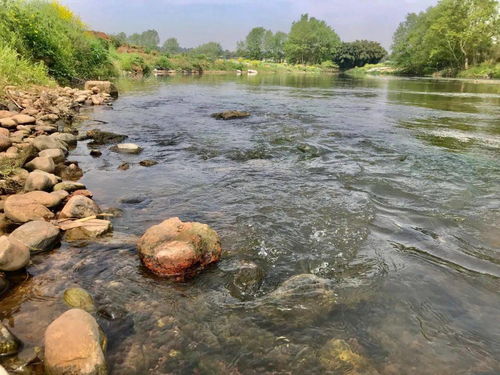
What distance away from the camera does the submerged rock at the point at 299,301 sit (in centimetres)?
271

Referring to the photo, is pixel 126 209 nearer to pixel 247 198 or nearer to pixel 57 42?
pixel 247 198

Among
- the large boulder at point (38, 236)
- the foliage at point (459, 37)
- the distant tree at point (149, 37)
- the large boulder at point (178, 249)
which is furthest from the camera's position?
the distant tree at point (149, 37)

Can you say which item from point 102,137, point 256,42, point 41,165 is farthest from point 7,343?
point 256,42

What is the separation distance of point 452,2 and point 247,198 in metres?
62.5

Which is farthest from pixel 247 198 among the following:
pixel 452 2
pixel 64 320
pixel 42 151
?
pixel 452 2

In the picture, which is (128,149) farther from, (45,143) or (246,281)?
(246,281)

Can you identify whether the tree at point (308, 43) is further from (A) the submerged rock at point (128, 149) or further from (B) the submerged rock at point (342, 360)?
(B) the submerged rock at point (342, 360)

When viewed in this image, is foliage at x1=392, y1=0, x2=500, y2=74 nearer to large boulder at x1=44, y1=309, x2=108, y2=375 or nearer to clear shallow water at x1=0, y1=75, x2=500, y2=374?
clear shallow water at x1=0, y1=75, x2=500, y2=374

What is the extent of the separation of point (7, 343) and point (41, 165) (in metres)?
3.97

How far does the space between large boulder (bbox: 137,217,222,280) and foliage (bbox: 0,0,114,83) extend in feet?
46.6

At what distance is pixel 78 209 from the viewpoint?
4105mm

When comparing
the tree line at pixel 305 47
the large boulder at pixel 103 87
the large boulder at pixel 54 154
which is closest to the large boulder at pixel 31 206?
the large boulder at pixel 54 154

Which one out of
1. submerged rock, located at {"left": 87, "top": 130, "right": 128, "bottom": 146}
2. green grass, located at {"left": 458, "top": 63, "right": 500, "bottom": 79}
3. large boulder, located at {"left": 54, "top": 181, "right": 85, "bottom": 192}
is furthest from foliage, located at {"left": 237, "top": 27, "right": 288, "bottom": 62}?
large boulder, located at {"left": 54, "top": 181, "right": 85, "bottom": 192}

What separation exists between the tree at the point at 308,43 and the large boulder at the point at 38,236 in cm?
10711
